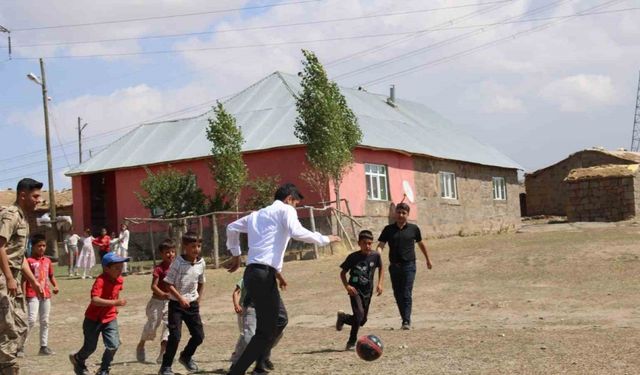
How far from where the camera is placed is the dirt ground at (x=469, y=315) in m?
10.1

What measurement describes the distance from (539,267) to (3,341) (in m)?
15.1

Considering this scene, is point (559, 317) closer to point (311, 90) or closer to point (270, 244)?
point (270, 244)

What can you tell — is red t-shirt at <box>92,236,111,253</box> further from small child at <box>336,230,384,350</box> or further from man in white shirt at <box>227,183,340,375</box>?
man in white shirt at <box>227,183,340,375</box>

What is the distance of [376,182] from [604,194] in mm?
8428

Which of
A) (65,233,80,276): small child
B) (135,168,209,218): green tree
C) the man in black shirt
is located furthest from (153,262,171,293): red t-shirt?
(135,168,209,218): green tree

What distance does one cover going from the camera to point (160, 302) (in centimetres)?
1146

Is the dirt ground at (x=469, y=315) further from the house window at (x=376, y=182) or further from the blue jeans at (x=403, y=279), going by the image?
the house window at (x=376, y=182)

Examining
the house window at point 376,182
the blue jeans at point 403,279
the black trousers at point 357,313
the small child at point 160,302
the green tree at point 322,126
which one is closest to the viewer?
the small child at point 160,302

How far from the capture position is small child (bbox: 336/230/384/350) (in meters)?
11.3

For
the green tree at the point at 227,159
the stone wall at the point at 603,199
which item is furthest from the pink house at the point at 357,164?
the stone wall at the point at 603,199

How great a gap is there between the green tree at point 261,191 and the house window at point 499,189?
14.7 meters

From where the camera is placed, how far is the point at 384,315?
1623 cm

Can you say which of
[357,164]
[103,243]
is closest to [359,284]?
[103,243]

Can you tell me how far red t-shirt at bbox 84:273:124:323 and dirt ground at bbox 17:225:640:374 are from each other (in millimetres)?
1073
